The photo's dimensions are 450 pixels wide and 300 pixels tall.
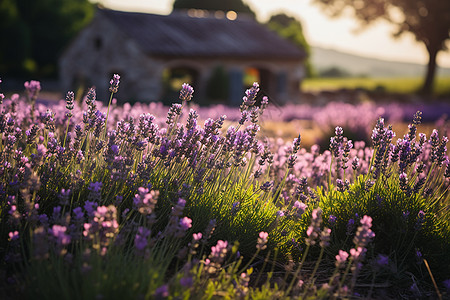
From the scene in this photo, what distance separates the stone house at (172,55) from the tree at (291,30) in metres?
25.4

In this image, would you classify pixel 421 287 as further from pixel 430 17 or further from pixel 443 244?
pixel 430 17

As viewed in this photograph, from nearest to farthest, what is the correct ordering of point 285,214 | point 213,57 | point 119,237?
point 119,237
point 285,214
point 213,57

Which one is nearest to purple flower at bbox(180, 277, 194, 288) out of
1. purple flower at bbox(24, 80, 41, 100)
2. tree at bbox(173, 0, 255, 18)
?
purple flower at bbox(24, 80, 41, 100)

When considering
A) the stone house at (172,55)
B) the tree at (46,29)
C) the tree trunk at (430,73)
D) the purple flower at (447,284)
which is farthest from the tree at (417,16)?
the purple flower at (447,284)

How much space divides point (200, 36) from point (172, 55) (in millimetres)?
2609

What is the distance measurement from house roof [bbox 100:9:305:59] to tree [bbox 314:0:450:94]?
890 centimetres

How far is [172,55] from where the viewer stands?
21.0 m

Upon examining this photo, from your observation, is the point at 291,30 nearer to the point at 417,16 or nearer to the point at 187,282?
the point at 417,16

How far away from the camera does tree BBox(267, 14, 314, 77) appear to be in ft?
169

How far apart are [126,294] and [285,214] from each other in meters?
1.45

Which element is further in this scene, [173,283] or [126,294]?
[173,283]

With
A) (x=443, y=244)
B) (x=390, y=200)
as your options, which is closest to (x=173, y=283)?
(x=390, y=200)

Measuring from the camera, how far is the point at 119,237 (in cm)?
237

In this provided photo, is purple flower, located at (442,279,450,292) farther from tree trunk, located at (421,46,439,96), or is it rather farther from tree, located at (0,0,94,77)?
tree, located at (0,0,94,77)
